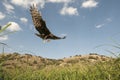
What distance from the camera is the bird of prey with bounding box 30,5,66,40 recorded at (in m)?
4.69

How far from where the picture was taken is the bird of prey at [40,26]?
15.4ft

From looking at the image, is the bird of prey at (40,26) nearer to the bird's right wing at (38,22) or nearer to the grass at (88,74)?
the bird's right wing at (38,22)

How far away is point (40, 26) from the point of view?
191 inches

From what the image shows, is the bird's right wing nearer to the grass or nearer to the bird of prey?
the bird of prey

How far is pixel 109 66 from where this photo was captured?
5.47 metres

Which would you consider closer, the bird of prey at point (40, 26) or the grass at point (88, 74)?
the bird of prey at point (40, 26)

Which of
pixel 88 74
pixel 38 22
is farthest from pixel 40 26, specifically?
pixel 88 74

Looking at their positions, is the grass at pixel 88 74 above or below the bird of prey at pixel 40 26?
below

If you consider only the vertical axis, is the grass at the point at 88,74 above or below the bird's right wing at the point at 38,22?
below

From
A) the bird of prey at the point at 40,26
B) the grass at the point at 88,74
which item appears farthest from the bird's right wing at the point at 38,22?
the grass at the point at 88,74

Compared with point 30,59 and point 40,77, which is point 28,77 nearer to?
point 40,77

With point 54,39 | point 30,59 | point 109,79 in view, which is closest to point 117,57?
point 109,79

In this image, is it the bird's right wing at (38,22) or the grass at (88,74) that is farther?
the grass at (88,74)

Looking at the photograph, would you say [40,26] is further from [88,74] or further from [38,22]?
[88,74]
